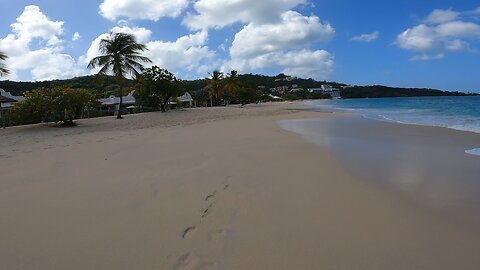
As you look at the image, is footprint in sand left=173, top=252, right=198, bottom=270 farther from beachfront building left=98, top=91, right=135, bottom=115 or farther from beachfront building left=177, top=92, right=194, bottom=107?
beachfront building left=177, top=92, right=194, bottom=107

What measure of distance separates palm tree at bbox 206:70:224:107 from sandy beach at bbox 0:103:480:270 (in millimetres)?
51220

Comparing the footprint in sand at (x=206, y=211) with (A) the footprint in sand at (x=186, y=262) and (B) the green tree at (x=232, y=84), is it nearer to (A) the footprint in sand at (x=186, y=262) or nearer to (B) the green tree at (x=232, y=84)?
(A) the footprint in sand at (x=186, y=262)

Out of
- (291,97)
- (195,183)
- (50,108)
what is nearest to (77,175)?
(195,183)

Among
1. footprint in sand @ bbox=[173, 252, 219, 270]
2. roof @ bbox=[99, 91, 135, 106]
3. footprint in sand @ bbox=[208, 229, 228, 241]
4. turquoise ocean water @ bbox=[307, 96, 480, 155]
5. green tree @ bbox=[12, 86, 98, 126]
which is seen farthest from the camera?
roof @ bbox=[99, 91, 135, 106]

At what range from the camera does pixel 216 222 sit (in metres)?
3.72

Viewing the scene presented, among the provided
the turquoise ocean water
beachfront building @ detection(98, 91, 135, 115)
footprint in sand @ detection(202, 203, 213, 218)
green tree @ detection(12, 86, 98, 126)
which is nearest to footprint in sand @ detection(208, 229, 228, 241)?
footprint in sand @ detection(202, 203, 213, 218)

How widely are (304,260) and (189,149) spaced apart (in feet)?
20.9

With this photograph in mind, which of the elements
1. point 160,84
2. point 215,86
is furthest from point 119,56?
point 215,86

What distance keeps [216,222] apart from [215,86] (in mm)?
54972

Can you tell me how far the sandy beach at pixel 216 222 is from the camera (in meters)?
2.91

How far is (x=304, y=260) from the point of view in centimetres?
288

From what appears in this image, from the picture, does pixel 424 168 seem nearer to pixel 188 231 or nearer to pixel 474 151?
pixel 474 151

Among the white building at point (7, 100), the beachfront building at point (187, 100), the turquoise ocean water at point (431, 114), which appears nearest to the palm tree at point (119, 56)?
the white building at point (7, 100)

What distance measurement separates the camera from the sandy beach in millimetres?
2912
